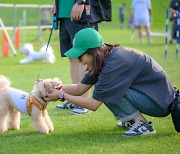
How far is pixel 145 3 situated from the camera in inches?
682

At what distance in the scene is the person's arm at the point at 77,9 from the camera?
5.56 meters

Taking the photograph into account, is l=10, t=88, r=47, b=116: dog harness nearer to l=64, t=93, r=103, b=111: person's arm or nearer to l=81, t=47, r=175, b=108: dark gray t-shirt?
l=64, t=93, r=103, b=111: person's arm

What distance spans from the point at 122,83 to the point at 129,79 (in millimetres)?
85

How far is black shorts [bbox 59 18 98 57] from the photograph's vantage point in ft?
18.9

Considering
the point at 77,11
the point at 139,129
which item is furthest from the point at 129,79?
the point at 77,11

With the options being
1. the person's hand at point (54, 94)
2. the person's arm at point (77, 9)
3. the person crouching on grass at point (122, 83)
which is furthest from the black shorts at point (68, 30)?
the person's hand at point (54, 94)

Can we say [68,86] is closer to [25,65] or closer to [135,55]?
[135,55]

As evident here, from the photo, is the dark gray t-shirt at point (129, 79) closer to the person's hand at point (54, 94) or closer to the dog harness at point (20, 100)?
the person's hand at point (54, 94)

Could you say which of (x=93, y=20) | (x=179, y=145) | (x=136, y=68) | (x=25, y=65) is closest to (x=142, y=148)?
(x=179, y=145)

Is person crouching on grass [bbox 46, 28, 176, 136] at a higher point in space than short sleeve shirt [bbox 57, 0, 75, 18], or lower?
lower

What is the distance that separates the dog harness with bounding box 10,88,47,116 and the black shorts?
127 centimetres

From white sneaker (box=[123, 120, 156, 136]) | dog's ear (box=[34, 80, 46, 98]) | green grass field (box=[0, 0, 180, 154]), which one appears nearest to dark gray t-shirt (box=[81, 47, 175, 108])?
white sneaker (box=[123, 120, 156, 136])

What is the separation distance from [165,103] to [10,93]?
1559mm

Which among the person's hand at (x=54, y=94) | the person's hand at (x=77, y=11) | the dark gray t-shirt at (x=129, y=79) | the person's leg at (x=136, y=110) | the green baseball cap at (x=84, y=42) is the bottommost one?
the person's leg at (x=136, y=110)
